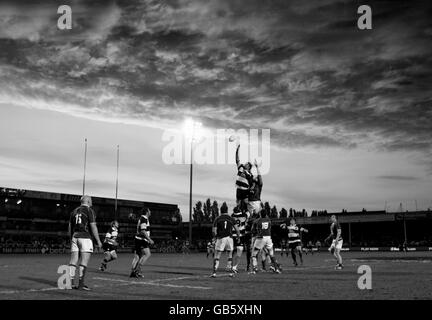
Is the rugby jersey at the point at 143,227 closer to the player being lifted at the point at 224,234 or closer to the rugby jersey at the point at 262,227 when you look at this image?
the player being lifted at the point at 224,234

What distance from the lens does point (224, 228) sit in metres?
15.0

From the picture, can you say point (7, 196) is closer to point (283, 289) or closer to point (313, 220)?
point (313, 220)

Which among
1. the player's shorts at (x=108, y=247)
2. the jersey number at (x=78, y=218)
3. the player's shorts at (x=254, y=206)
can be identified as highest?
the player's shorts at (x=254, y=206)

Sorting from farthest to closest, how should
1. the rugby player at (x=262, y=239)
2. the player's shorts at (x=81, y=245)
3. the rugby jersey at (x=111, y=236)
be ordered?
the rugby jersey at (x=111, y=236) < the rugby player at (x=262, y=239) < the player's shorts at (x=81, y=245)

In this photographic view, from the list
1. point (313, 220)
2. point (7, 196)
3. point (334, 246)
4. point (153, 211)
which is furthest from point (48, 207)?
point (334, 246)

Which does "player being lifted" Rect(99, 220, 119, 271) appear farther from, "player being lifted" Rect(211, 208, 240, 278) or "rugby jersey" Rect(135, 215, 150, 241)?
"player being lifted" Rect(211, 208, 240, 278)

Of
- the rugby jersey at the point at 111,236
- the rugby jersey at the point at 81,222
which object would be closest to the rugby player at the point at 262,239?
the rugby jersey at the point at 111,236

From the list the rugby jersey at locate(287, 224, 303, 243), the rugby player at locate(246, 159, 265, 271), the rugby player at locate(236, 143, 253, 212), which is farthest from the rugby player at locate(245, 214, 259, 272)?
the rugby jersey at locate(287, 224, 303, 243)

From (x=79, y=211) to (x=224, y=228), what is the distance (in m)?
5.71

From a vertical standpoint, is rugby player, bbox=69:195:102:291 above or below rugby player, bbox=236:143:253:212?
below

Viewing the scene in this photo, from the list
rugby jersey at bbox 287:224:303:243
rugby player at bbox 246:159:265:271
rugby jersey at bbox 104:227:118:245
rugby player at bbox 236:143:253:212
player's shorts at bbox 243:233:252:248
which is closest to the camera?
rugby player at bbox 236:143:253:212

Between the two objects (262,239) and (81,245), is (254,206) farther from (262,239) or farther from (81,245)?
(81,245)

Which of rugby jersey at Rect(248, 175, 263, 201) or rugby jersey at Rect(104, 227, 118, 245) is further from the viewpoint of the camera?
rugby jersey at Rect(104, 227, 118, 245)
